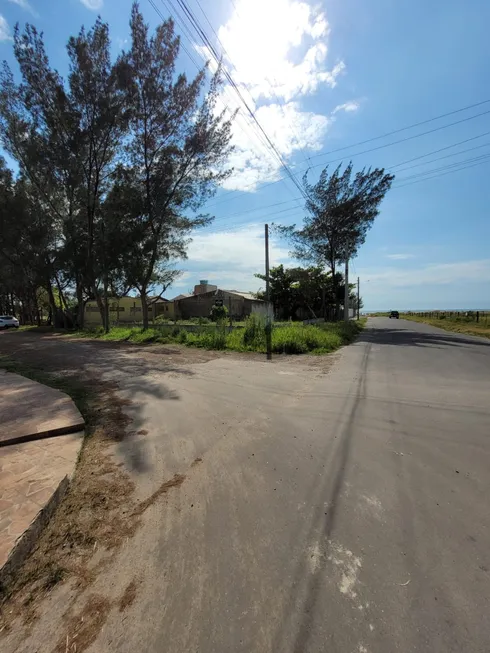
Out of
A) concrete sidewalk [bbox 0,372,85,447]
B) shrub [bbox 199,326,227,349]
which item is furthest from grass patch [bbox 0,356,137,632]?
shrub [bbox 199,326,227,349]

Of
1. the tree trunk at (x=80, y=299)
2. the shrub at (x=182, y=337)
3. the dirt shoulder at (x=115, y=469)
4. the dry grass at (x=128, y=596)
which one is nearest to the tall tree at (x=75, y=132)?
the tree trunk at (x=80, y=299)

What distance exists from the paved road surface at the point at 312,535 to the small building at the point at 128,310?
38868 millimetres

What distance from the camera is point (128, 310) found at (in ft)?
153

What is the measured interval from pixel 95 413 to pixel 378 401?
4.75 meters

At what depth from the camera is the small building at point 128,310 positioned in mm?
43500

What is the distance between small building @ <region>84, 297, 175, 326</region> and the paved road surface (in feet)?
128

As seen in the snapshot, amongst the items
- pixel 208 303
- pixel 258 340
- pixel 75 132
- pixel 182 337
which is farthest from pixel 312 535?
pixel 208 303

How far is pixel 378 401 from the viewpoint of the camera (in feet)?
19.8

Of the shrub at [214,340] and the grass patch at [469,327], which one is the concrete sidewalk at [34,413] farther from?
the grass patch at [469,327]

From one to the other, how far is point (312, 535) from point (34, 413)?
184 inches

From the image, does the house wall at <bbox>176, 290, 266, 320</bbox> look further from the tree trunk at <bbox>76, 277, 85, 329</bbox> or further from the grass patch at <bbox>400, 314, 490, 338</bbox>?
the grass patch at <bbox>400, 314, 490, 338</bbox>

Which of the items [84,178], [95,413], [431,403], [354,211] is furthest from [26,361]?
→ [354,211]

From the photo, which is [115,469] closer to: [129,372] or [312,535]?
[312,535]

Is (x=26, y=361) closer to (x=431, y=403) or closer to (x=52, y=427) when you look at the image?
(x=52, y=427)
